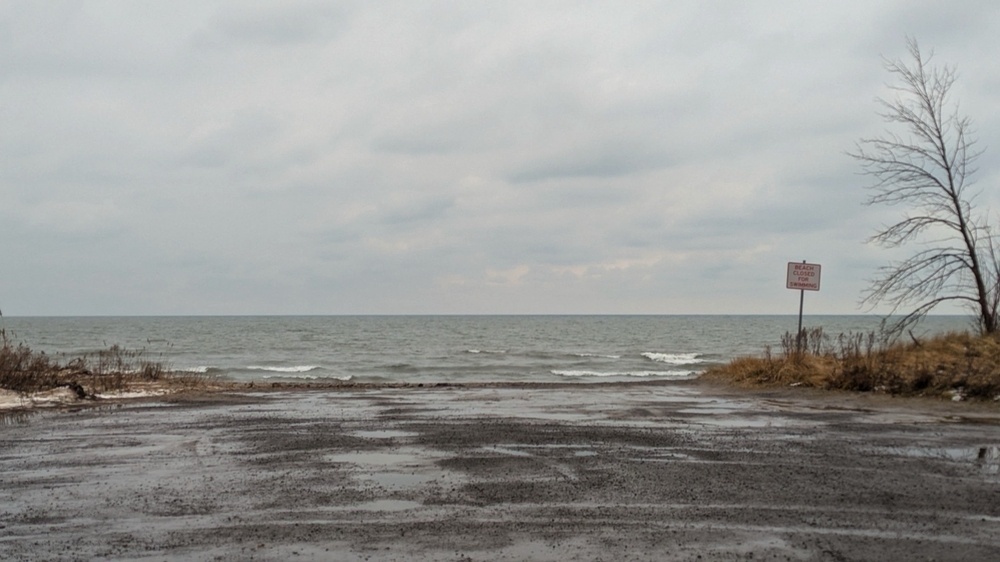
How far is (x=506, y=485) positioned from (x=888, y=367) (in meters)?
12.2

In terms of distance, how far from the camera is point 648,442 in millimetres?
11125

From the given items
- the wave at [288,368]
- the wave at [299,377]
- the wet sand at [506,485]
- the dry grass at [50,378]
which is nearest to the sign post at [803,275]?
the wet sand at [506,485]

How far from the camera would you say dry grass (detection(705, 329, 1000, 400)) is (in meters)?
15.6

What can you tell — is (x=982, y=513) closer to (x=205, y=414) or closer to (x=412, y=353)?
(x=205, y=414)

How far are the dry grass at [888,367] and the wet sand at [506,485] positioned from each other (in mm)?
1514

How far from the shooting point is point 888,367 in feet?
57.3

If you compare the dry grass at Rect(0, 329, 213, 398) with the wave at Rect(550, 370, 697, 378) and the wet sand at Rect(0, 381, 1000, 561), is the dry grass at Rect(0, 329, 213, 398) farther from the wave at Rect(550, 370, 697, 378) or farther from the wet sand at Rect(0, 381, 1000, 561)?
the wave at Rect(550, 370, 697, 378)

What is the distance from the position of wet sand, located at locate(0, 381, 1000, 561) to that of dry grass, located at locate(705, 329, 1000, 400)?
4.97 feet

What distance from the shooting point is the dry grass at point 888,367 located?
15609 mm

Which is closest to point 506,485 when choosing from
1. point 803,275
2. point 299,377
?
point 803,275

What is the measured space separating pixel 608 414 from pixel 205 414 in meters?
7.19

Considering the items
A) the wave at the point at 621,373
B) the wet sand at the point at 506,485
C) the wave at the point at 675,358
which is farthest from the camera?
the wave at the point at 675,358

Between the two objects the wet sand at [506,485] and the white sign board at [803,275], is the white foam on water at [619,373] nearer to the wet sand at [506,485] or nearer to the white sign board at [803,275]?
the white sign board at [803,275]

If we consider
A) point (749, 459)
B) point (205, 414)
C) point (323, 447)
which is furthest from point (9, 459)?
point (749, 459)
